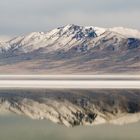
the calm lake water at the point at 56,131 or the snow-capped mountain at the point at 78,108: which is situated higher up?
the calm lake water at the point at 56,131

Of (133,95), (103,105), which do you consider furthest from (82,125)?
(133,95)

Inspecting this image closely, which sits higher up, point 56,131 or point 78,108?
point 56,131

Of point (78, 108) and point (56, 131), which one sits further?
point (78, 108)

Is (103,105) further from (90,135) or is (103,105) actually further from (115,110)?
(90,135)

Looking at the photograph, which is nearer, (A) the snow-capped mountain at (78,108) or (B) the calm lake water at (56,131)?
(B) the calm lake water at (56,131)
